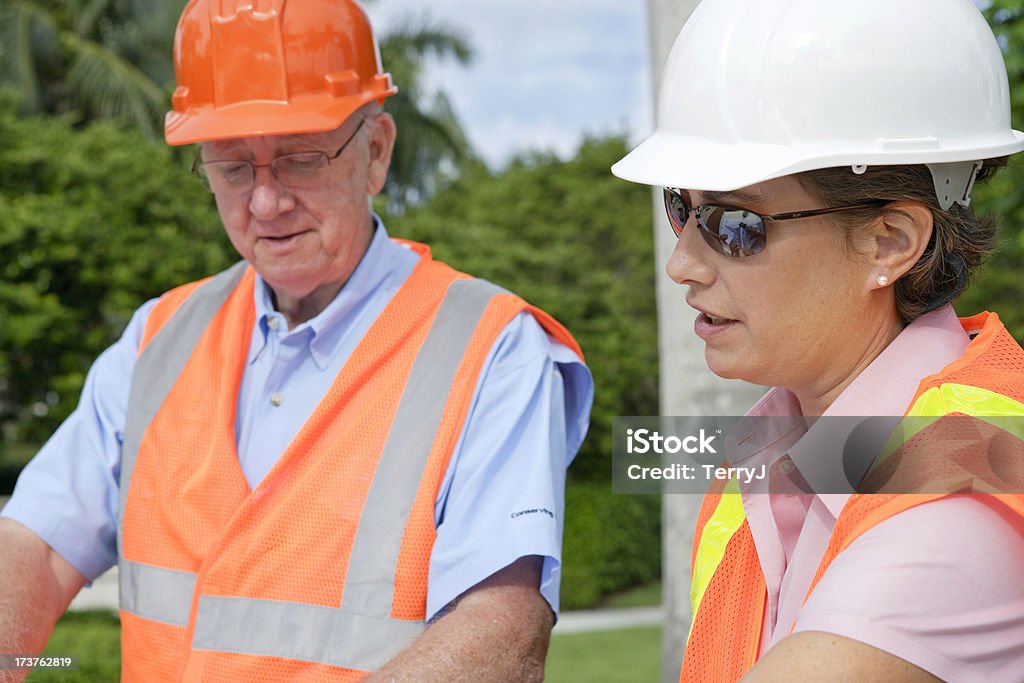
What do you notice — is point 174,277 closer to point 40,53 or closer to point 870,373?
point 870,373

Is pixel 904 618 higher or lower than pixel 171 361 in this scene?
higher

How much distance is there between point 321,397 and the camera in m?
2.72

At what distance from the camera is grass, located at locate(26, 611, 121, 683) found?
18.5 feet

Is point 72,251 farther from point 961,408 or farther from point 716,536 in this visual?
point 961,408

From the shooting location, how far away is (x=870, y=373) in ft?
6.01

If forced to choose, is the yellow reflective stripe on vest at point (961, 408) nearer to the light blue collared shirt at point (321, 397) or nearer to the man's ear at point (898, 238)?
the man's ear at point (898, 238)

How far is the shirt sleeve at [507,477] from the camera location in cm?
235

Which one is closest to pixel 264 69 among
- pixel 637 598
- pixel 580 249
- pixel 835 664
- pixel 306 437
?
pixel 306 437

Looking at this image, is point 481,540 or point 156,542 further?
point 156,542

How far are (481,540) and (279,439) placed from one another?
0.60m

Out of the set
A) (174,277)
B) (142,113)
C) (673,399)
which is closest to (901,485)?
(673,399)

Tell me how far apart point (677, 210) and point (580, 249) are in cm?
1371

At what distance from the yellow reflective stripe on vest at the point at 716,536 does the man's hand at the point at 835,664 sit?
0.58 metres

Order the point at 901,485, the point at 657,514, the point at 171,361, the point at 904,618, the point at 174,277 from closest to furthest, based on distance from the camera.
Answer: the point at 904,618 → the point at 901,485 → the point at 171,361 → the point at 174,277 → the point at 657,514
